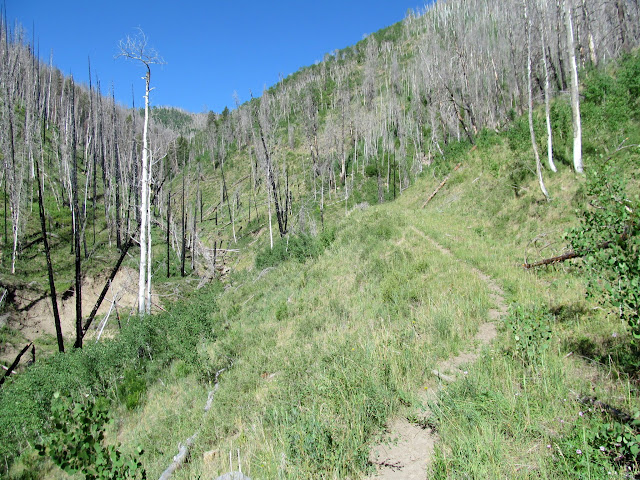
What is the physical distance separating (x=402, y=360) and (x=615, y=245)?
9.08ft

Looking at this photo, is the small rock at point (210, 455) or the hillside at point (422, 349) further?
the small rock at point (210, 455)

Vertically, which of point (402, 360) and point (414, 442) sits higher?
point (402, 360)

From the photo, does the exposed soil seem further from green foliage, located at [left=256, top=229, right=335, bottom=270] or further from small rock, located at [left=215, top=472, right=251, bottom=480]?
small rock, located at [left=215, top=472, right=251, bottom=480]

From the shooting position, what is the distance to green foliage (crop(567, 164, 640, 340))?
3.16 m

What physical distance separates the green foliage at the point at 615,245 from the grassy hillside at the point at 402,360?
71cm

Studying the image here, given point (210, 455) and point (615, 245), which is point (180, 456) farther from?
point (615, 245)

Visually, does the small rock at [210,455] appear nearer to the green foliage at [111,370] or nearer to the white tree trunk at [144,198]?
the green foliage at [111,370]

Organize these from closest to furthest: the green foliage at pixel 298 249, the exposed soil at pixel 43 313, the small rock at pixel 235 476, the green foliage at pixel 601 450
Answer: the green foliage at pixel 601 450 < the small rock at pixel 235 476 < the green foliage at pixel 298 249 < the exposed soil at pixel 43 313

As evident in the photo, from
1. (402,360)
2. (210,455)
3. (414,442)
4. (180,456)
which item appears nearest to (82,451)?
(210,455)

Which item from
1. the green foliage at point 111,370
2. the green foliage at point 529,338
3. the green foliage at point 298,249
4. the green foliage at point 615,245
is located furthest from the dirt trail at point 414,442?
the green foliage at point 298,249

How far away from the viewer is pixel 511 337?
4824 millimetres

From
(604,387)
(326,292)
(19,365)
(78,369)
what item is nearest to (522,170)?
(326,292)

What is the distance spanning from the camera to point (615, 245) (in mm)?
3256

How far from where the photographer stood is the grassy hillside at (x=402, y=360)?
10.6ft
